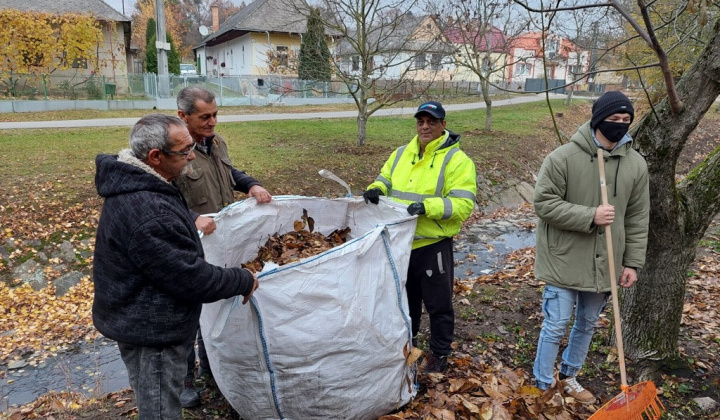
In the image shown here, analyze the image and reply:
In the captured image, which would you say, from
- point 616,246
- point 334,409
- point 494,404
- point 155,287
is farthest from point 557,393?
point 155,287

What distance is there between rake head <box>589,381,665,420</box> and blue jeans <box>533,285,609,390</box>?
41 cm

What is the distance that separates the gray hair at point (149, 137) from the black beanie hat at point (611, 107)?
212cm

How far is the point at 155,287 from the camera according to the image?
1.98 meters

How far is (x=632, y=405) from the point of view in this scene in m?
2.48

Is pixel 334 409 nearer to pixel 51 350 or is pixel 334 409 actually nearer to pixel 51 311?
pixel 51 350

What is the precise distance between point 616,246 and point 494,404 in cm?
111

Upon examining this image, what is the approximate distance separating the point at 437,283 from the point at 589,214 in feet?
3.18

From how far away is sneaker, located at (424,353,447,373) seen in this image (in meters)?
3.17

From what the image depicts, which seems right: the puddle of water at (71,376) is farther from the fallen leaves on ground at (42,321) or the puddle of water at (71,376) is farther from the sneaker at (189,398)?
the sneaker at (189,398)

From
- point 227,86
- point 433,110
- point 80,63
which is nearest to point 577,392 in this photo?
point 433,110

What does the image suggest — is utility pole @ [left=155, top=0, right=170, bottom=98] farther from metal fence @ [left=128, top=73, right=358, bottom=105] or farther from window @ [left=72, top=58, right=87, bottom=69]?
window @ [left=72, top=58, right=87, bottom=69]

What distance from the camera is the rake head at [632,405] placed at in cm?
238

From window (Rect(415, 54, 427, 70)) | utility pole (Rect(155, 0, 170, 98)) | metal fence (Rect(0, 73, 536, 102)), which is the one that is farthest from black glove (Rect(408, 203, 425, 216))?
utility pole (Rect(155, 0, 170, 98))

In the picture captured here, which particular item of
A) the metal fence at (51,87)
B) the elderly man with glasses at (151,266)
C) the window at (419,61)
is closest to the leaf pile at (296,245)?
the elderly man with glasses at (151,266)
